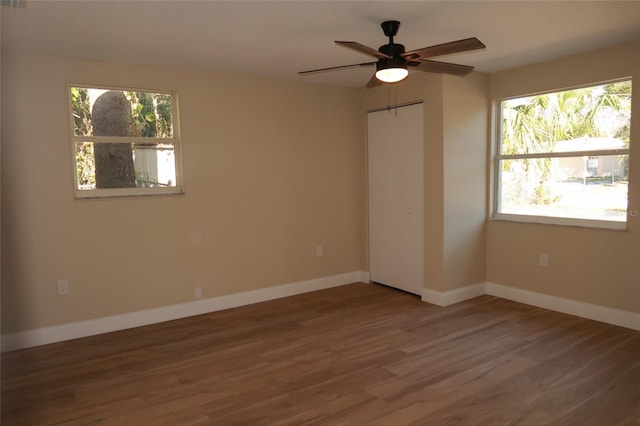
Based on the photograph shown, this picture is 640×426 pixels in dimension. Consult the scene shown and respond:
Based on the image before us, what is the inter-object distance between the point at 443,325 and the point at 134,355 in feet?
8.59

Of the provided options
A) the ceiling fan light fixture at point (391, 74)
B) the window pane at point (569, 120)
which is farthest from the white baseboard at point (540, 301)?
the ceiling fan light fixture at point (391, 74)

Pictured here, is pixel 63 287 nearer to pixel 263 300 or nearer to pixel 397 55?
pixel 263 300

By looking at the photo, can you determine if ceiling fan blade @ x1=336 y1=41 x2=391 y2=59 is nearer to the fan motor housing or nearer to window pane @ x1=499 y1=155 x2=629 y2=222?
the fan motor housing

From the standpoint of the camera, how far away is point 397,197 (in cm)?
484

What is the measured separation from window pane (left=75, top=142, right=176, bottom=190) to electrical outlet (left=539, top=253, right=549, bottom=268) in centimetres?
371

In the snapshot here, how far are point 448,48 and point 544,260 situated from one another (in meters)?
2.65

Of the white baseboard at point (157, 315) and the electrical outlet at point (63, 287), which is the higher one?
the electrical outlet at point (63, 287)

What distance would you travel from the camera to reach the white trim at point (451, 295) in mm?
4379

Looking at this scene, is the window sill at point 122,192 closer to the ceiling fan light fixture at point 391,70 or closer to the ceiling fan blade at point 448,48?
the ceiling fan light fixture at point 391,70

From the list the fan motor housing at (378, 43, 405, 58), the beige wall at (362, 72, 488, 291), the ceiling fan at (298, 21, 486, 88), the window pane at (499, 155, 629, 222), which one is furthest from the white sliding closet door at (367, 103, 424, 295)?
the fan motor housing at (378, 43, 405, 58)

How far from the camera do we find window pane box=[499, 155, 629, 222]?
3.76 m

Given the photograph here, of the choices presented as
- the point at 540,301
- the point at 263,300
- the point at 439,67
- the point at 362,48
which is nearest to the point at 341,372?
the point at 263,300

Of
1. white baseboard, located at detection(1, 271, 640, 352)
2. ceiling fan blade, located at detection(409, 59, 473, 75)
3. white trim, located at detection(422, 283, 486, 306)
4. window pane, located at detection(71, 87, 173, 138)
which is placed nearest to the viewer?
ceiling fan blade, located at detection(409, 59, 473, 75)

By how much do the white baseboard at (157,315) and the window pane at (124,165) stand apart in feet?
3.95
